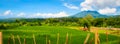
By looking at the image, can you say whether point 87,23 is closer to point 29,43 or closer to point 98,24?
point 98,24

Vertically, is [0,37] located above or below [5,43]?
above

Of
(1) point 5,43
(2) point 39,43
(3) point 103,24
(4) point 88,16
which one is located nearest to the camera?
(1) point 5,43

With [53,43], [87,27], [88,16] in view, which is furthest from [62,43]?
[88,16]

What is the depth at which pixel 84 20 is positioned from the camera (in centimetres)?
6106

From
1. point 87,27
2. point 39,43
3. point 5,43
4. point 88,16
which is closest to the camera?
point 5,43

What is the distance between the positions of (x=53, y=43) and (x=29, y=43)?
210 centimetres

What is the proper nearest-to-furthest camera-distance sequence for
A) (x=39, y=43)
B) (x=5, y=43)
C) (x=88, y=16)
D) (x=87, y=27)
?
(x=5, y=43)
(x=39, y=43)
(x=87, y=27)
(x=88, y=16)

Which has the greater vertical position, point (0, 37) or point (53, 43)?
point (0, 37)

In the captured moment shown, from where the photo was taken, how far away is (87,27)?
192ft

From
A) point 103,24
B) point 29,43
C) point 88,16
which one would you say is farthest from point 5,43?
point 103,24

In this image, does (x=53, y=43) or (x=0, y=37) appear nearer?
(x=0, y=37)

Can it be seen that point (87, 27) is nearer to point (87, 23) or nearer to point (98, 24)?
point (87, 23)

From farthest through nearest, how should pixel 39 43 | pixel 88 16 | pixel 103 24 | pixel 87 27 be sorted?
pixel 103 24 < pixel 88 16 < pixel 87 27 < pixel 39 43

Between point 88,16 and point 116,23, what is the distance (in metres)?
22.4
